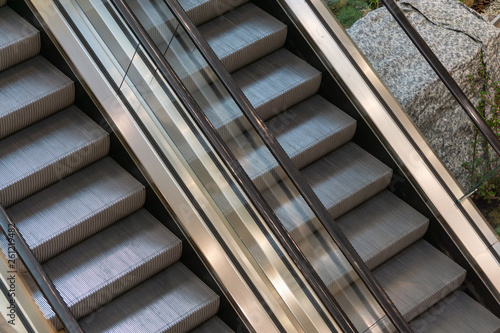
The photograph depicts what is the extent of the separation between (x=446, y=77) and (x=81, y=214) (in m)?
2.61

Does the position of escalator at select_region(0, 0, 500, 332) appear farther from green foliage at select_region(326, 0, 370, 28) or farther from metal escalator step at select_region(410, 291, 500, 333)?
green foliage at select_region(326, 0, 370, 28)

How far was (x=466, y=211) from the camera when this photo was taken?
481cm

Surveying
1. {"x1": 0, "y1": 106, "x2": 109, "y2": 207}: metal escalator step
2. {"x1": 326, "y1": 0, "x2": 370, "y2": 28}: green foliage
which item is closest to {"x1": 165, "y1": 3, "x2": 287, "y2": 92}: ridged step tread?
{"x1": 0, "y1": 106, "x2": 109, "y2": 207}: metal escalator step

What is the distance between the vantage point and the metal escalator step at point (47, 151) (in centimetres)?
416

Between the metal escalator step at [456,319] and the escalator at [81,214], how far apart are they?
1416 millimetres

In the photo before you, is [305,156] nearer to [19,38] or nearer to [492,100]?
[492,100]

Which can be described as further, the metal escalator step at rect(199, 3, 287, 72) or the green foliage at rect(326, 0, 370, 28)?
the green foliage at rect(326, 0, 370, 28)

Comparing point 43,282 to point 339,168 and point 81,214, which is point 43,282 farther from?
point 339,168

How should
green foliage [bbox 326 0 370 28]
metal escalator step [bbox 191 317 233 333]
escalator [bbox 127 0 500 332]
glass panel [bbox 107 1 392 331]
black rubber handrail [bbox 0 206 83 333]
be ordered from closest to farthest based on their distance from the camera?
black rubber handrail [bbox 0 206 83 333]
glass panel [bbox 107 1 392 331]
metal escalator step [bbox 191 317 233 333]
escalator [bbox 127 0 500 332]
green foliage [bbox 326 0 370 28]

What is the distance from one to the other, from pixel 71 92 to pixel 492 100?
324cm

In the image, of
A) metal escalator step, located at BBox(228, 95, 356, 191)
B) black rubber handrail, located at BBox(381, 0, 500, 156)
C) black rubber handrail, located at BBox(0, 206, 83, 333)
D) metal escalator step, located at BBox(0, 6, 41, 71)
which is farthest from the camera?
metal escalator step, located at BBox(228, 95, 356, 191)

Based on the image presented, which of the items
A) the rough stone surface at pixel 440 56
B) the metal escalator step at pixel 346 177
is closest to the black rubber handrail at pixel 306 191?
the metal escalator step at pixel 346 177

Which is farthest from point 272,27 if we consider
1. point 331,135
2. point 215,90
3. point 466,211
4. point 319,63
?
point 466,211

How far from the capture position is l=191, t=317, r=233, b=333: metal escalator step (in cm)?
426
